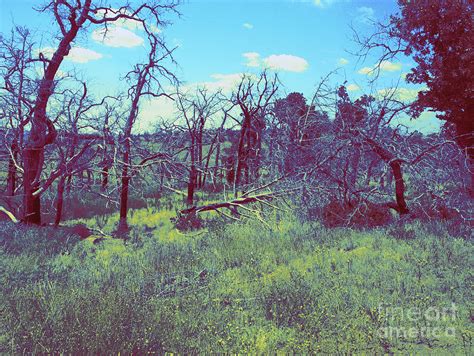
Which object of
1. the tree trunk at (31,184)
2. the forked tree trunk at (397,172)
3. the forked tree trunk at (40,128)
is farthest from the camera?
the tree trunk at (31,184)

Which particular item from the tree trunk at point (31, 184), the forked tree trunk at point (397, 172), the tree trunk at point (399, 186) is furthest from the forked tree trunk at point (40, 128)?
the tree trunk at point (399, 186)

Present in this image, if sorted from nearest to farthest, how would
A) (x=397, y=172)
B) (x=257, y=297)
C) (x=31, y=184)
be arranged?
(x=257, y=297) → (x=397, y=172) → (x=31, y=184)

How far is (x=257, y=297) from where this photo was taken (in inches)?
220

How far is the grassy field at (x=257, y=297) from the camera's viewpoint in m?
4.10

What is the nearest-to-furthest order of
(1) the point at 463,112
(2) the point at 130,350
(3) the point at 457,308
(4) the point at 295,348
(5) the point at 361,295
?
(2) the point at 130,350, (4) the point at 295,348, (3) the point at 457,308, (5) the point at 361,295, (1) the point at 463,112

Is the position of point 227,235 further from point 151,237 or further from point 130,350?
point 130,350

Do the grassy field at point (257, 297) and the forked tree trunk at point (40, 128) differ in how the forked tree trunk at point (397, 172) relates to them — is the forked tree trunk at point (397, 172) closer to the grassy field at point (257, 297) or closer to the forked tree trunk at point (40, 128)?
the grassy field at point (257, 297)

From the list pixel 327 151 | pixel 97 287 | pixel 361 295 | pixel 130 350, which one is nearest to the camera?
pixel 130 350

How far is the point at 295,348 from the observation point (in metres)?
4.13

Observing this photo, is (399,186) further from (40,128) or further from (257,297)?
(40,128)

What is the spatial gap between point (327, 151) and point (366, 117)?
185 centimetres

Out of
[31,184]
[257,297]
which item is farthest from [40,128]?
[257,297]

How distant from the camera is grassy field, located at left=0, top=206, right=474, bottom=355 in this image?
4.10m

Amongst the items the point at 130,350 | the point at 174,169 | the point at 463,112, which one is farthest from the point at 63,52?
the point at 463,112
